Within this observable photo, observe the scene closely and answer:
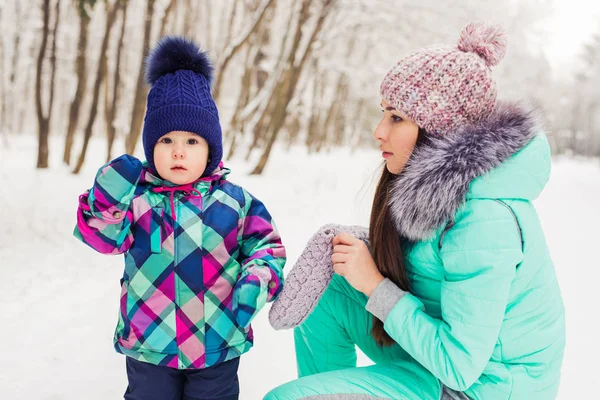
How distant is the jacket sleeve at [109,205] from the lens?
1486 mm

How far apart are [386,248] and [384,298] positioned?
8.2 inches

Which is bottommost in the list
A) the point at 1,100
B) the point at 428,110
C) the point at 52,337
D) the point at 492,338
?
the point at 1,100

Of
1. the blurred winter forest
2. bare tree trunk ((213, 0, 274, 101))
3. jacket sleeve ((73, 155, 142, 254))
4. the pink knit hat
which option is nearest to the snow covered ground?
the pink knit hat

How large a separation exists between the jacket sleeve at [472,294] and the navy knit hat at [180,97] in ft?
2.98

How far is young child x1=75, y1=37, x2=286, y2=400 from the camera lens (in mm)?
1610

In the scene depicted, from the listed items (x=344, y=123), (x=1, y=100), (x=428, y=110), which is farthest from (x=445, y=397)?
(x=344, y=123)

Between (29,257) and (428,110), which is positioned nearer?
(428,110)

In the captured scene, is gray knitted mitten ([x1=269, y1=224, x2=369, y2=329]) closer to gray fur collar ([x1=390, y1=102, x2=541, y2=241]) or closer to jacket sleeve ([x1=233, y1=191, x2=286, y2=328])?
jacket sleeve ([x1=233, y1=191, x2=286, y2=328])

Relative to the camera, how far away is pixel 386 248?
1.75m

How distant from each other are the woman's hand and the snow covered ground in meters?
0.46

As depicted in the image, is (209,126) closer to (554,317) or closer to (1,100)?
(554,317)

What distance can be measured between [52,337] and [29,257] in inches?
63.5

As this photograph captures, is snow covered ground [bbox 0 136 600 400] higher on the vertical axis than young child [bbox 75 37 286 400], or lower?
lower

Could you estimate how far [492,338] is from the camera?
146cm
